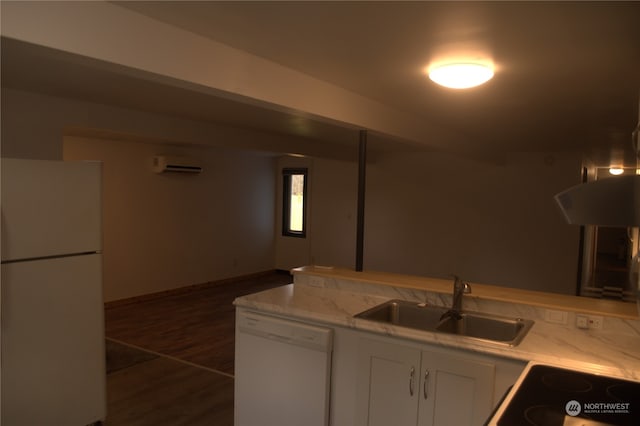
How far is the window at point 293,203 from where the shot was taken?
8.64 meters

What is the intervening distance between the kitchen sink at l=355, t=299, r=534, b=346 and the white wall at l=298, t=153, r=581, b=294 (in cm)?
441

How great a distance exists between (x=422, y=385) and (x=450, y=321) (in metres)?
0.50

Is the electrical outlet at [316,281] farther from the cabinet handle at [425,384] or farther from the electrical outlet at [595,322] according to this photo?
the electrical outlet at [595,322]

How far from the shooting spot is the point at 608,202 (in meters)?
1.01

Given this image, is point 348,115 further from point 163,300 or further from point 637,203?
point 163,300

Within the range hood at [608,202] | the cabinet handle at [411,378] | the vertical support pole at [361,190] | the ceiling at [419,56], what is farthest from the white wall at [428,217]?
the range hood at [608,202]

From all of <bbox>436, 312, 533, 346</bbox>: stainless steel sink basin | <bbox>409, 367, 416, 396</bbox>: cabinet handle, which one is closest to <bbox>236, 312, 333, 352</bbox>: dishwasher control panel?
<bbox>409, 367, 416, 396</bbox>: cabinet handle

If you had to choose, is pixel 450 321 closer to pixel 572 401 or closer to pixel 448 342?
pixel 448 342

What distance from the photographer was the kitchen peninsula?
197 cm

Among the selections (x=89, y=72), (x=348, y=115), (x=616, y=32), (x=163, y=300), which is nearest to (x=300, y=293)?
(x=348, y=115)

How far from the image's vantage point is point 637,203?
99cm

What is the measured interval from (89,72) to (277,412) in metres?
2.46

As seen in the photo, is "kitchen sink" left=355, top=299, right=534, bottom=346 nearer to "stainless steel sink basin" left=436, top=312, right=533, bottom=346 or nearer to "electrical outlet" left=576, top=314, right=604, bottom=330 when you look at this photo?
"stainless steel sink basin" left=436, top=312, right=533, bottom=346

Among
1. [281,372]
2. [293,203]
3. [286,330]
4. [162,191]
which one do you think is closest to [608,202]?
[286,330]
